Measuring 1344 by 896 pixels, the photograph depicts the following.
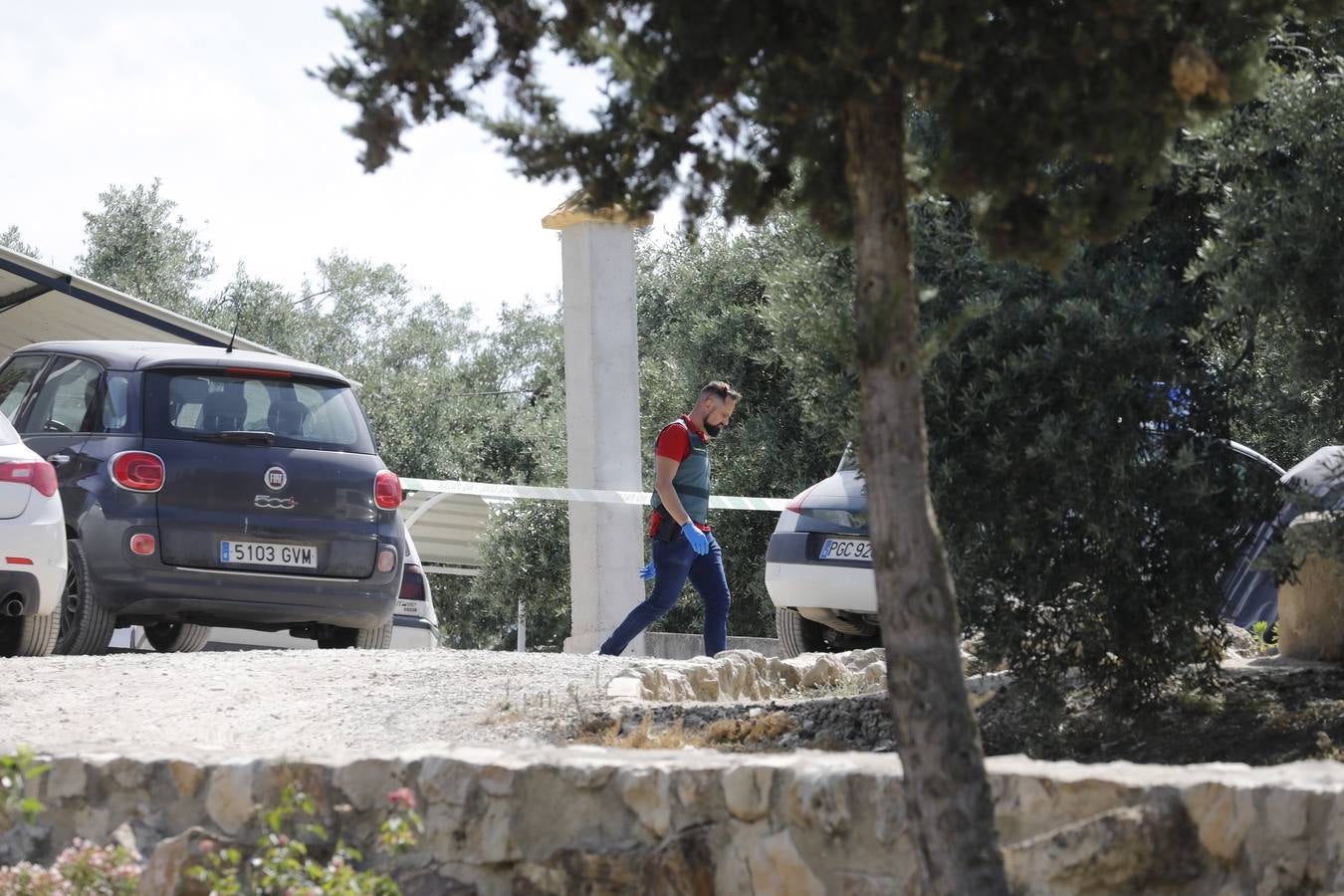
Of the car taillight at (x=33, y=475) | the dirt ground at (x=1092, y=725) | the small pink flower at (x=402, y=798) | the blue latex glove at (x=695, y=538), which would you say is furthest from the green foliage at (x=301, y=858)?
the blue latex glove at (x=695, y=538)

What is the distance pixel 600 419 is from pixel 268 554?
184 inches

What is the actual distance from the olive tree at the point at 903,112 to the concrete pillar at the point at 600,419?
9.37 meters

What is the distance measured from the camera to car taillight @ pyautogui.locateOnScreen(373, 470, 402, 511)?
30.9 feet

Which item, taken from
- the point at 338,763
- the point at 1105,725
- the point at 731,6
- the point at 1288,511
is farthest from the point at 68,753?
the point at 1288,511

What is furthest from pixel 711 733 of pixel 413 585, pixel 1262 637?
pixel 413 585

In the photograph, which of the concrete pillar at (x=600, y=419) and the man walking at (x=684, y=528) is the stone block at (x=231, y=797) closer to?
the man walking at (x=684, y=528)

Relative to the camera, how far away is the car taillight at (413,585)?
11336 millimetres

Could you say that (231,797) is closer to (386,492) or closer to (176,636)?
(386,492)

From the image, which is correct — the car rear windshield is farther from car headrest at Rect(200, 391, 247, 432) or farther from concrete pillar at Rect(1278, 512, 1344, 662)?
concrete pillar at Rect(1278, 512, 1344, 662)

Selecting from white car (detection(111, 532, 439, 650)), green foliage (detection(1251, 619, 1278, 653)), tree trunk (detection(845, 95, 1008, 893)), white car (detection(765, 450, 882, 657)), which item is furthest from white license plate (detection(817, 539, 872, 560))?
tree trunk (detection(845, 95, 1008, 893))

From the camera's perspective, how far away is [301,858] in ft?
15.1

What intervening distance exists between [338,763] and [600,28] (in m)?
2.21

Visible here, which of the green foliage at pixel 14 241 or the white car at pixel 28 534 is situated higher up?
the green foliage at pixel 14 241

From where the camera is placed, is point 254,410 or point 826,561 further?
point 826,561
